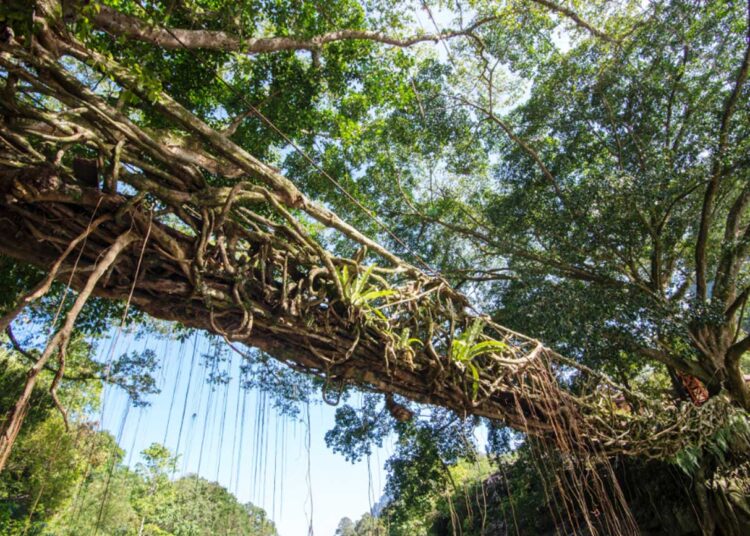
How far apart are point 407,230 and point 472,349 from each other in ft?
10.7

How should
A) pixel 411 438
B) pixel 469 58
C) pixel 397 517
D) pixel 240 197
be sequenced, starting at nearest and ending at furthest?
1. pixel 240 197
2. pixel 411 438
3. pixel 397 517
4. pixel 469 58

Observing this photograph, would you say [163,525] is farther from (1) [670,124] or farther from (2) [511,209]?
(1) [670,124]

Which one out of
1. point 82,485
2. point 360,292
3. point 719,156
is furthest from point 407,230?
point 82,485

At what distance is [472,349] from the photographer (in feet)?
7.73

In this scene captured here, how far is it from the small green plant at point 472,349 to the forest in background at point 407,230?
0.05 feet

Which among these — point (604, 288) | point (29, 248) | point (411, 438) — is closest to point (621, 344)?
point (604, 288)

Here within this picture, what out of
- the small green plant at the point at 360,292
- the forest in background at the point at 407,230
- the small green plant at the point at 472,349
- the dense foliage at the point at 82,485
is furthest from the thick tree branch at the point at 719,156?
the dense foliage at the point at 82,485

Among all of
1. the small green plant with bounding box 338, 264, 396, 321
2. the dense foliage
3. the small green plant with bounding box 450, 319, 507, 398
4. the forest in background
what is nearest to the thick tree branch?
the forest in background

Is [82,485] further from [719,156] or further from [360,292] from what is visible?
[719,156]

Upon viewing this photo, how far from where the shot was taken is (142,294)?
152 cm

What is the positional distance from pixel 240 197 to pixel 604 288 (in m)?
3.67

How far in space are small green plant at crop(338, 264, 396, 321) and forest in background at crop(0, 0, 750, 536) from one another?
19 mm

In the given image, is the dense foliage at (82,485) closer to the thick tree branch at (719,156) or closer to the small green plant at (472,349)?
the small green plant at (472,349)

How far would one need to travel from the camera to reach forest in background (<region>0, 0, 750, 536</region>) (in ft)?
4.67
